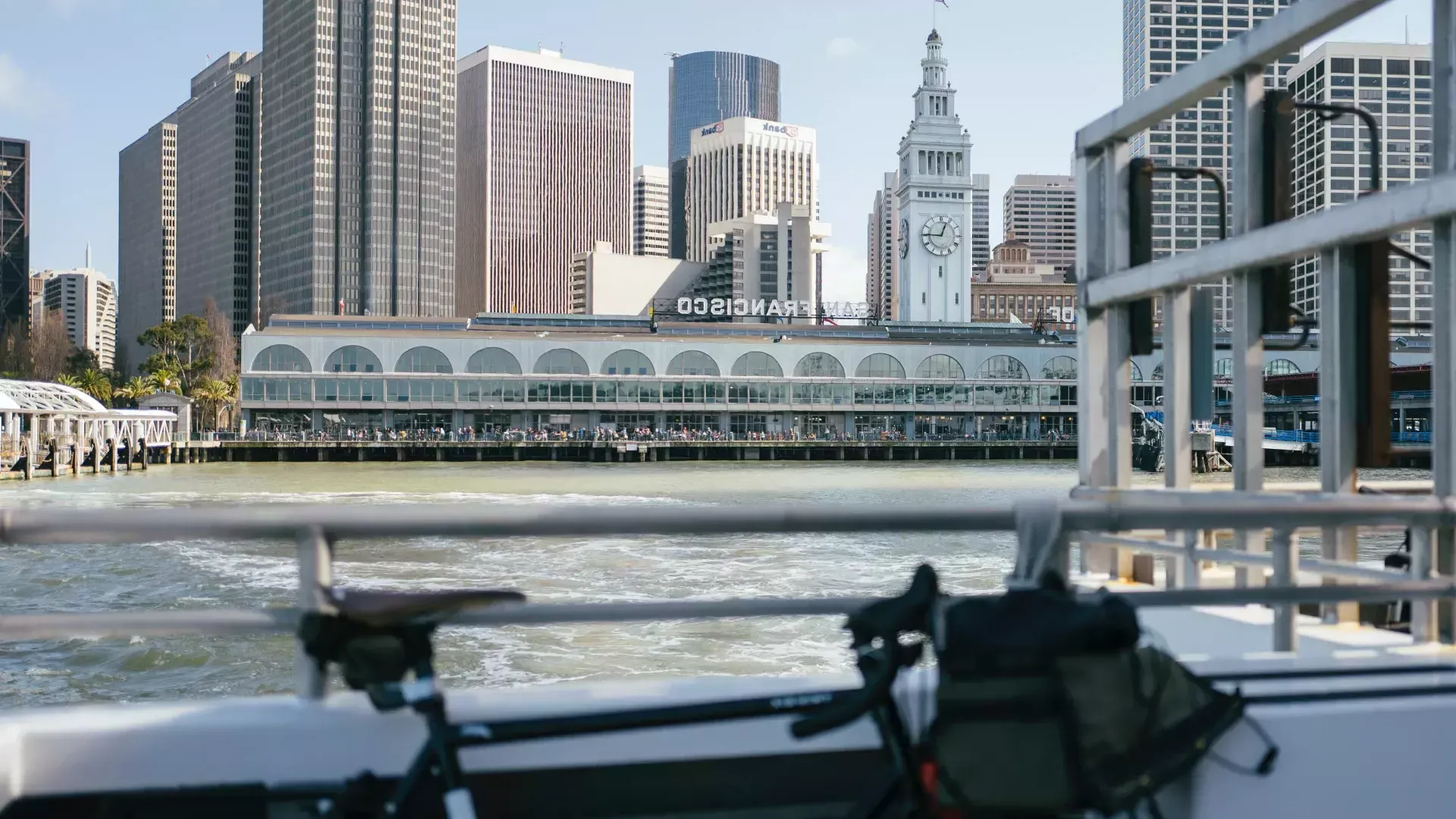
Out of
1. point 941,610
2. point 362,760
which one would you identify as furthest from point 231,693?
point 941,610

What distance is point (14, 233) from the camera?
641 ft

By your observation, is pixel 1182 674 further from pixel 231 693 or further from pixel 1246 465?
pixel 231 693

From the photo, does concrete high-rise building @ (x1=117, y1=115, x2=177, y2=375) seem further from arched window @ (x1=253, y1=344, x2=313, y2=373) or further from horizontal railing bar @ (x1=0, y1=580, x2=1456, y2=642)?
horizontal railing bar @ (x1=0, y1=580, x2=1456, y2=642)

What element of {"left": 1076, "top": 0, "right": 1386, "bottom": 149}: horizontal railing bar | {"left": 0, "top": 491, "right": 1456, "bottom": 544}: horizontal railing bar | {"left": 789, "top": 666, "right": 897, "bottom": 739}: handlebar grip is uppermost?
{"left": 1076, "top": 0, "right": 1386, "bottom": 149}: horizontal railing bar

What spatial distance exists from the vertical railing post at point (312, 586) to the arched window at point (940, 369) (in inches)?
4012

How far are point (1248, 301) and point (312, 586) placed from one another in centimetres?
521

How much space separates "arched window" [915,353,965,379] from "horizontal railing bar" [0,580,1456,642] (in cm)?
10110

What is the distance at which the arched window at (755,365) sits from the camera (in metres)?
102

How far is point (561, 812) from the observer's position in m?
2.88

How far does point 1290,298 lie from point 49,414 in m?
69.9

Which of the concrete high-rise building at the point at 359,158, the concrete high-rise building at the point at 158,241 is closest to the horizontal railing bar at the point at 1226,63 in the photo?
the concrete high-rise building at the point at 359,158

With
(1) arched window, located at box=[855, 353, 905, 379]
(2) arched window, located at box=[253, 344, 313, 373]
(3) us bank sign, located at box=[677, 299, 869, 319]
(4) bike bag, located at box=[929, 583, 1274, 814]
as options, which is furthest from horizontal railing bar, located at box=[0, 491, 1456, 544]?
(3) us bank sign, located at box=[677, 299, 869, 319]

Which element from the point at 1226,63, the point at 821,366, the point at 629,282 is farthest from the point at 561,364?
the point at 1226,63

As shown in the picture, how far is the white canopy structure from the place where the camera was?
5803cm
